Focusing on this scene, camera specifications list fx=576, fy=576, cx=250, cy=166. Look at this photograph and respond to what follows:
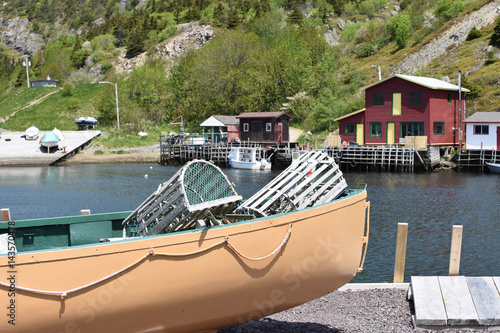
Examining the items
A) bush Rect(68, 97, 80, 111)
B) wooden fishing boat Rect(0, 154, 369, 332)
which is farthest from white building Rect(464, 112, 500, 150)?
bush Rect(68, 97, 80, 111)

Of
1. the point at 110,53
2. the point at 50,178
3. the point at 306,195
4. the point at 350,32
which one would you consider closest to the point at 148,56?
the point at 110,53

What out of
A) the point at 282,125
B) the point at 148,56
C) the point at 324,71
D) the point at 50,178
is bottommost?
the point at 50,178

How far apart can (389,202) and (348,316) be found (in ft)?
74.2

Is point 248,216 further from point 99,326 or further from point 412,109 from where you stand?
point 412,109

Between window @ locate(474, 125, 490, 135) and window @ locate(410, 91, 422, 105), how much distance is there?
5.64 metres

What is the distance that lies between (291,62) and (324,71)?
4852 mm

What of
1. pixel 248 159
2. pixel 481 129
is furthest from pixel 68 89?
pixel 481 129

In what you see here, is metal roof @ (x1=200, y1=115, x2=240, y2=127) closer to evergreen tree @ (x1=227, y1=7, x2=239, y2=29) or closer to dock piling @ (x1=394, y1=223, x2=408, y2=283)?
dock piling @ (x1=394, y1=223, x2=408, y2=283)

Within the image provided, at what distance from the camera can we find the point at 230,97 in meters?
82.5

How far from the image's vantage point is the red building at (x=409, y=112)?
179 feet

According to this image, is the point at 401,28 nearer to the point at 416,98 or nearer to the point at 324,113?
the point at 324,113

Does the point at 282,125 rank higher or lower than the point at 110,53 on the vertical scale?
lower

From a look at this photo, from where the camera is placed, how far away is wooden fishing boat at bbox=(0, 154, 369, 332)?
302 inches

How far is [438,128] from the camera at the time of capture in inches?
2168
